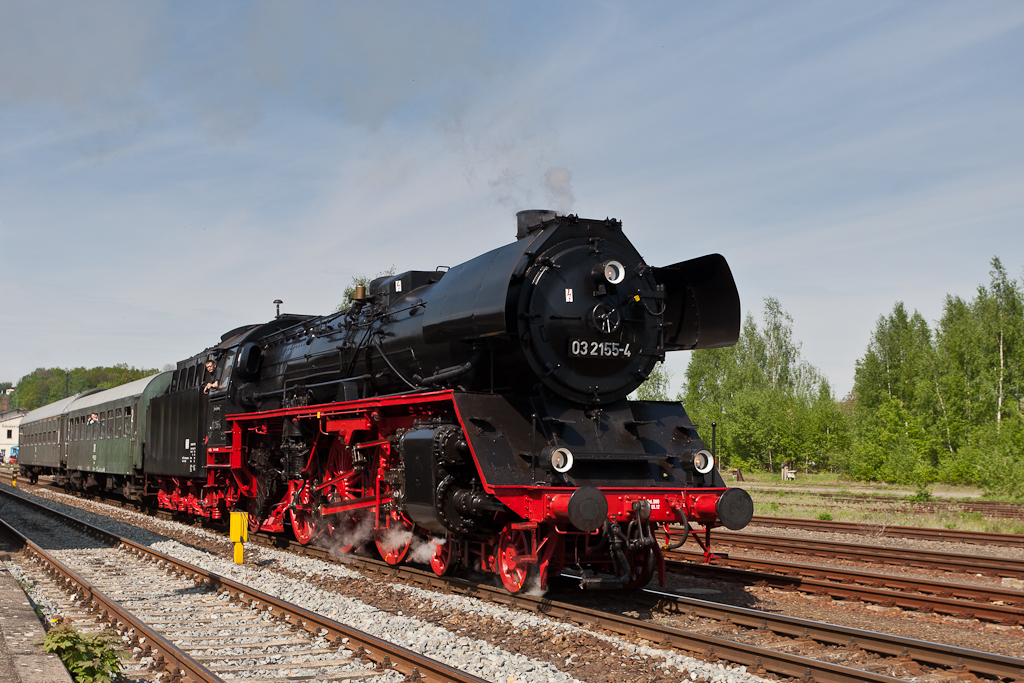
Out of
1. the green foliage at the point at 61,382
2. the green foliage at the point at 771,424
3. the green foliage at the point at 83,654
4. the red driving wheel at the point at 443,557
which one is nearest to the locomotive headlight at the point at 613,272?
the red driving wheel at the point at 443,557

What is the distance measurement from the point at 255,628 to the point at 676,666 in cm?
346

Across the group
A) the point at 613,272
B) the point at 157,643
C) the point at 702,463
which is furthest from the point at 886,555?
the point at 157,643

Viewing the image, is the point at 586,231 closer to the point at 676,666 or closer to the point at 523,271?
the point at 523,271

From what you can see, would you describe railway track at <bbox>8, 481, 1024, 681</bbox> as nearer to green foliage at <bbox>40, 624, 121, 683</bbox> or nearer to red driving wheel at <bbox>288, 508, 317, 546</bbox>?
green foliage at <bbox>40, 624, 121, 683</bbox>

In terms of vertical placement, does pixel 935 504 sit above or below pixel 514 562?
below

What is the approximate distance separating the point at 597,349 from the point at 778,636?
2858 millimetres

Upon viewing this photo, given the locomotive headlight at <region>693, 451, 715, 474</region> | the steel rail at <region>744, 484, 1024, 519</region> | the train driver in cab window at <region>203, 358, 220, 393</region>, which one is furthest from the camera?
the steel rail at <region>744, 484, 1024, 519</region>

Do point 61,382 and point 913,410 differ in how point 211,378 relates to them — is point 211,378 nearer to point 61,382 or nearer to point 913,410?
point 913,410

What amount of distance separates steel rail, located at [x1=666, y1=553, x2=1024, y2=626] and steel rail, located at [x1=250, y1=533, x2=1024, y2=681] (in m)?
1.57

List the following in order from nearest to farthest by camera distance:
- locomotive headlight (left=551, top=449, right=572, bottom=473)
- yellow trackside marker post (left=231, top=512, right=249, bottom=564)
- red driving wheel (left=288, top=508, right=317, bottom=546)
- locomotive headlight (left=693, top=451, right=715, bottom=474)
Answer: locomotive headlight (left=551, top=449, right=572, bottom=473), locomotive headlight (left=693, top=451, right=715, bottom=474), yellow trackside marker post (left=231, top=512, right=249, bottom=564), red driving wheel (left=288, top=508, right=317, bottom=546)

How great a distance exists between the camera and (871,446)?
102 ft

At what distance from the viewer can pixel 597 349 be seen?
7.61m

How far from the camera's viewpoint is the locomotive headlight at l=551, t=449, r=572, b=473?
6895 millimetres

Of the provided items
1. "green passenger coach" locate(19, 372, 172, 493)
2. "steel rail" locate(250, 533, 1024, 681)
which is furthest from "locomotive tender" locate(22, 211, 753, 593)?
"green passenger coach" locate(19, 372, 172, 493)
